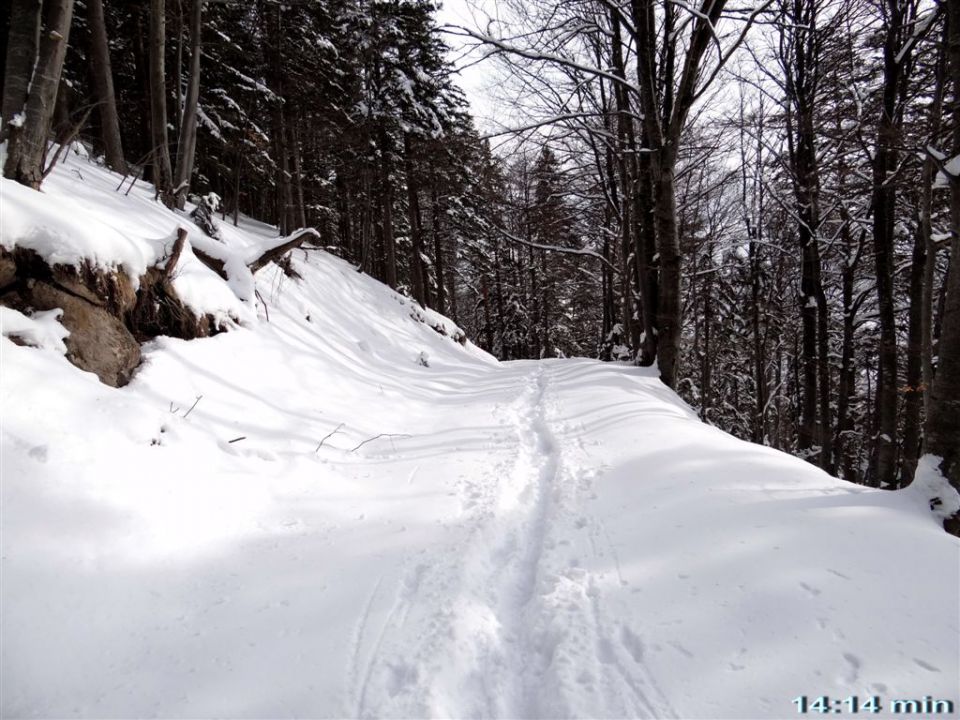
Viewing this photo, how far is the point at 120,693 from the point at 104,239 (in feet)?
12.3

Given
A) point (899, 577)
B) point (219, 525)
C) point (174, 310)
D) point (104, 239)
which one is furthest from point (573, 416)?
point (104, 239)

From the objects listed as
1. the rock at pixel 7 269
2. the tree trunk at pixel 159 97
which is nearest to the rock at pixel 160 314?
the rock at pixel 7 269

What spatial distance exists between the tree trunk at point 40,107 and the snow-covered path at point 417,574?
6.38 ft

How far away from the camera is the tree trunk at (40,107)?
3916mm

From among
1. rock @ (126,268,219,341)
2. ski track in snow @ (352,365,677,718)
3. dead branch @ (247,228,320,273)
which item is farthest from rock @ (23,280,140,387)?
dead branch @ (247,228,320,273)

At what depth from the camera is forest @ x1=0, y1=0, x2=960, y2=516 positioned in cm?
514

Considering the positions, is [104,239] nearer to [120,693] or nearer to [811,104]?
[120,693]

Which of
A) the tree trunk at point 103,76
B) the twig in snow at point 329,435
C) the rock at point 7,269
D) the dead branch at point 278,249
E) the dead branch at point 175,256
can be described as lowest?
the twig in snow at point 329,435

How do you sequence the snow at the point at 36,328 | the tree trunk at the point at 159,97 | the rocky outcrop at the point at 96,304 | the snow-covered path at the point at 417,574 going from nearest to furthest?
the snow-covered path at the point at 417,574 → the snow at the point at 36,328 → the rocky outcrop at the point at 96,304 → the tree trunk at the point at 159,97

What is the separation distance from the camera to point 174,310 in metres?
4.59

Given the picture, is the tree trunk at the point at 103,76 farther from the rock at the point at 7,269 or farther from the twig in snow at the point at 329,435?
the twig in snow at the point at 329,435

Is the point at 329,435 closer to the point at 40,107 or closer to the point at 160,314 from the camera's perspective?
the point at 160,314

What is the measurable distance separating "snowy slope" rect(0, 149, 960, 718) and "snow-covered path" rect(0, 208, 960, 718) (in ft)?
0.04

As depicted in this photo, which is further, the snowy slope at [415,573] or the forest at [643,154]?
the forest at [643,154]
